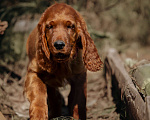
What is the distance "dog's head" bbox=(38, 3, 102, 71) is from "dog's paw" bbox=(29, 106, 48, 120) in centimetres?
58

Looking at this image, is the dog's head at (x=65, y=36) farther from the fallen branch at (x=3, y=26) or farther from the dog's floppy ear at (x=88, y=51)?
the fallen branch at (x=3, y=26)

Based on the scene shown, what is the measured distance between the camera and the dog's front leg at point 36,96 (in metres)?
2.89

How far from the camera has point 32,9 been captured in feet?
20.8

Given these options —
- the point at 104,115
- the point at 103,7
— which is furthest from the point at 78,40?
the point at 103,7

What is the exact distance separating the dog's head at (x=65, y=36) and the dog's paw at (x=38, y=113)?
58 cm

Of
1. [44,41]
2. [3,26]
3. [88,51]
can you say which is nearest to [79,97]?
[88,51]

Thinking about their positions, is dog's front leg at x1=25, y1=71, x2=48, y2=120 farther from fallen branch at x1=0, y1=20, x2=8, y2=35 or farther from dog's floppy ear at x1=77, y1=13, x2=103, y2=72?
fallen branch at x1=0, y1=20, x2=8, y2=35

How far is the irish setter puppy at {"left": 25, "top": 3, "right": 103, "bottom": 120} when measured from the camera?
294 centimetres

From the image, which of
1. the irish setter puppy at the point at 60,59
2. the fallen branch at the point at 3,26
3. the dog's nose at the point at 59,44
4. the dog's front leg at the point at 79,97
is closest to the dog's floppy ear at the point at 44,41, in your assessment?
the irish setter puppy at the point at 60,59

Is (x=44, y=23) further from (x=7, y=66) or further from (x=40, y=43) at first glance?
(x=7, y=66)

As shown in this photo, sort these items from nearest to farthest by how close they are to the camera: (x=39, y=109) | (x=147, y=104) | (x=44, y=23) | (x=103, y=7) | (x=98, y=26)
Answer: (x=147, y=104) → (x=39, y=109) → (x=44, y=23) → (x=103, y=7) → (x=98, y=26)

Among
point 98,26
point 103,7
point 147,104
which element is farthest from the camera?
point 98,26

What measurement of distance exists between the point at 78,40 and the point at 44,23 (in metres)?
0.46

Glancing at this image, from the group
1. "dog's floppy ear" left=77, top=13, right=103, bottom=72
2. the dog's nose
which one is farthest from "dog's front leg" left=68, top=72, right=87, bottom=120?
the dog's nose
